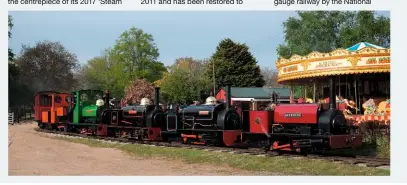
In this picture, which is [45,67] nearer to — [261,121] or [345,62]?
[345,62]

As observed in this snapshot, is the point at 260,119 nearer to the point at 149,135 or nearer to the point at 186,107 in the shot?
the point at 186,107

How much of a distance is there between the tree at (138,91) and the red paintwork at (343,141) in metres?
41.1

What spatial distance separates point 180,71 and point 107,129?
111 ft

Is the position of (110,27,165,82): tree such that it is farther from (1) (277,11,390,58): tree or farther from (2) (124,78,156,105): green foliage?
(1) (277,11,390,58): tree

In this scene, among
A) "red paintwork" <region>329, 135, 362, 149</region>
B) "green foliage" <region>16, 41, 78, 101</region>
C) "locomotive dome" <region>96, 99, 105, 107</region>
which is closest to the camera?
"red paintwork" <region>329, 135, 362, 149</region>

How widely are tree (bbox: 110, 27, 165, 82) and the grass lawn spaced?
4471 centimetres

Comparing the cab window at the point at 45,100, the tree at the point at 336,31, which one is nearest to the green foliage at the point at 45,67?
the cab window at the point at 45,100

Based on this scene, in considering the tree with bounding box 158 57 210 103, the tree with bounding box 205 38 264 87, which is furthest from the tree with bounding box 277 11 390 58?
the tree with bounding box 158 57 210 103

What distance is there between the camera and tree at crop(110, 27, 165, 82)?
210 feet

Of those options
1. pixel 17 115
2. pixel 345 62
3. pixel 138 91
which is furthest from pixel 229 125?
pixel 17 115

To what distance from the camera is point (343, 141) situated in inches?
611

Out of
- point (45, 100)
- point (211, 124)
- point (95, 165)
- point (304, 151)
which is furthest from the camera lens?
point (45, 100)

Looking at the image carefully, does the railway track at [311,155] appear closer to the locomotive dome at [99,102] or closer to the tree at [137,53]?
the locomotive dome at [99,102]

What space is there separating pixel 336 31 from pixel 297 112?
39.5m
